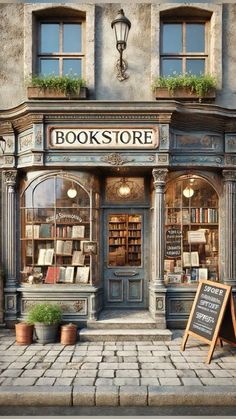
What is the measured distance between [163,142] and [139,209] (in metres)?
1.87

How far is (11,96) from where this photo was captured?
8.30 m

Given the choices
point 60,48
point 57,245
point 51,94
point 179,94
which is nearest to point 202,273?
point 57,245

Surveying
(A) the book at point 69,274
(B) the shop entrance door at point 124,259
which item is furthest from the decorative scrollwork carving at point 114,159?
(A) the book at point 69,274

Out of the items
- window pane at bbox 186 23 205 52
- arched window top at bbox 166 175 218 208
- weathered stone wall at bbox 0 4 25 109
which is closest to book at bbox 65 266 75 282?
arched window top at bbox 166 175 218 208

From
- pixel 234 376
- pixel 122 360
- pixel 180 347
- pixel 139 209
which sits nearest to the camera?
pixel 234 376

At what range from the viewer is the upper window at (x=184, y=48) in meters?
8.41

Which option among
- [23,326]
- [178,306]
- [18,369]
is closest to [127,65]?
[178,306]

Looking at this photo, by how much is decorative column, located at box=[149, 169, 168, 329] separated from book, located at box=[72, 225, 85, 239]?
1.67m

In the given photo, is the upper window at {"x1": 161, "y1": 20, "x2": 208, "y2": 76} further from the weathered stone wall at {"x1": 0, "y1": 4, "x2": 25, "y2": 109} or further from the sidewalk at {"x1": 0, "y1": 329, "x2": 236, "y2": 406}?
the sidewalk at {"x1": 0, "y1": 329, "x2": 236, "y2": 406}

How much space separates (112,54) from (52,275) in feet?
17.7

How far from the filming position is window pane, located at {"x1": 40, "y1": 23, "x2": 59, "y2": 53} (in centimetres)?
Answer: 846

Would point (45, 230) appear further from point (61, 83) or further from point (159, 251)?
point (61, 83)

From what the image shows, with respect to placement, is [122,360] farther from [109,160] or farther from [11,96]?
[11,96]

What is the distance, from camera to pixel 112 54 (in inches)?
323
